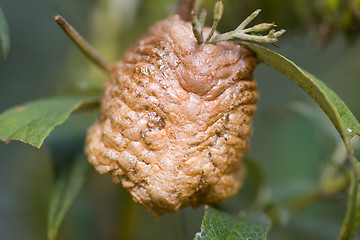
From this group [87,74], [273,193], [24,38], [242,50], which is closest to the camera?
[242,50]

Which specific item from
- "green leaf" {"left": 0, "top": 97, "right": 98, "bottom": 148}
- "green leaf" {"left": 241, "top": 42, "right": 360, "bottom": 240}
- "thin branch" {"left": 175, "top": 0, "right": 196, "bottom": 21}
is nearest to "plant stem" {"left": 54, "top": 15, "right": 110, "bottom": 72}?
"green leaf" {"left": 0, "top": 97, "right": 98, "bottom": 148}

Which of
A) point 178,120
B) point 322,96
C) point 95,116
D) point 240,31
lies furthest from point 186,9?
point 95,116

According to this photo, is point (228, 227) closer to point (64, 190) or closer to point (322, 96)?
point (322, 96)

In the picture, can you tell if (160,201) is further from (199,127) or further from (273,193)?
(273,193)

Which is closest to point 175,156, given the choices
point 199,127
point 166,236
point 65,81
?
point 199,127

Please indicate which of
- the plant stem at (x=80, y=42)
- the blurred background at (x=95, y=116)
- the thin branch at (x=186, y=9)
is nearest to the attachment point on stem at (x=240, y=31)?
the thin branch at (x=186, y=9)

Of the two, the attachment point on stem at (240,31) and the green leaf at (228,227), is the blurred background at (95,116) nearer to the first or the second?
the green leaf at (228,227)
